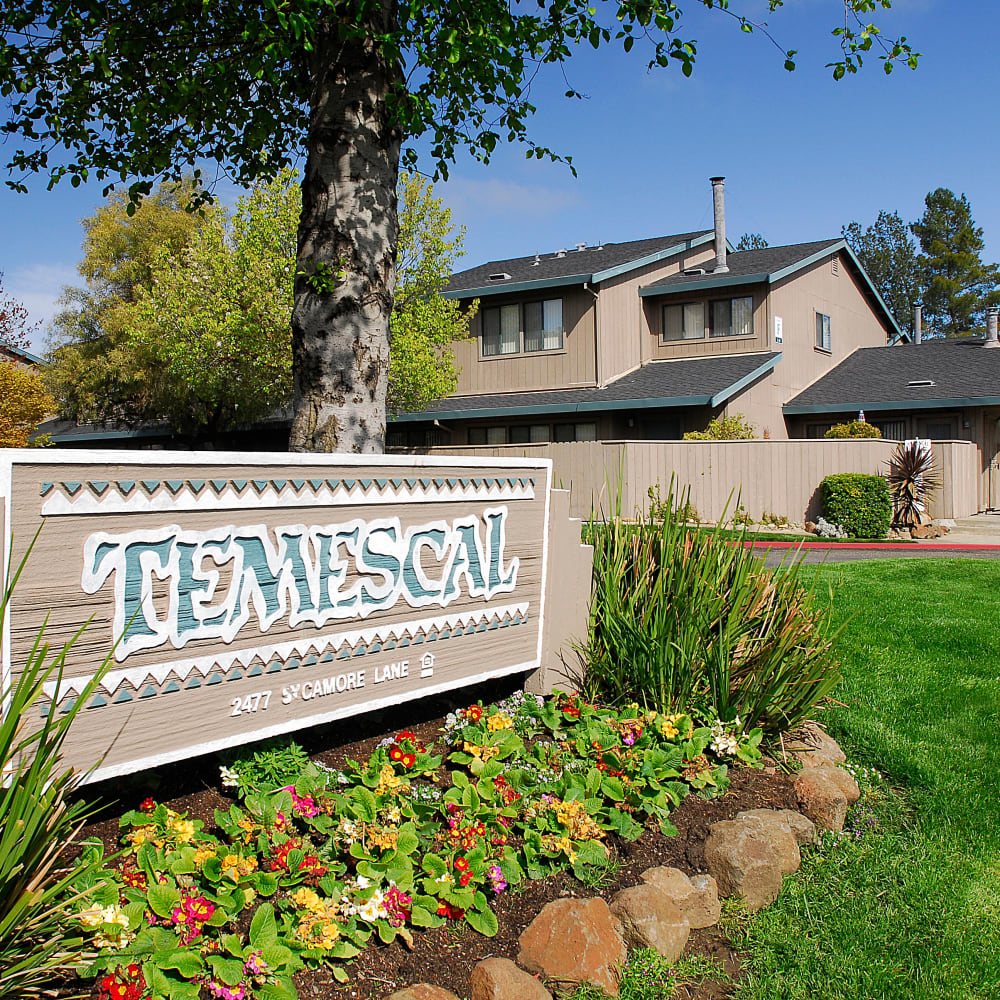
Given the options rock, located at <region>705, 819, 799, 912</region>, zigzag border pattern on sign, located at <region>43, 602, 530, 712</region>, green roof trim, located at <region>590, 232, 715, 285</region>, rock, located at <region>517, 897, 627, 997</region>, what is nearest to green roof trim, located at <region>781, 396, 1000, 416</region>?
green roof trim, located at <region>590, 232, 715, 285</region>

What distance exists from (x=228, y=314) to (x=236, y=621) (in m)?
21.9

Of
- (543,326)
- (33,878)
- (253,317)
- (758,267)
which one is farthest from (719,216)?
(33,878)

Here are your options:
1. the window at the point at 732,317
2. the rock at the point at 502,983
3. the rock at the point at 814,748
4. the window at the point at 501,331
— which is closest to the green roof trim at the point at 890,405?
the window at the point at 732,317

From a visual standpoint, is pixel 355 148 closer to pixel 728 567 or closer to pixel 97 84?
pixel 728 567

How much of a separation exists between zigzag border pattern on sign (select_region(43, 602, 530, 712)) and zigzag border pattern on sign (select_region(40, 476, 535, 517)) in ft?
1.97

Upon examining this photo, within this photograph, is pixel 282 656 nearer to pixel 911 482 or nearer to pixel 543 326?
pixel 911 482

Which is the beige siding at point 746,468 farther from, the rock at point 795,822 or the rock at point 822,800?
the rock at point 795,822

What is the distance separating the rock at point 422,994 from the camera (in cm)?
295

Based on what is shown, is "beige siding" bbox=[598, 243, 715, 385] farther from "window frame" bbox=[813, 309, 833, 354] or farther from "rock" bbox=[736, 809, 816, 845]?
"rock" bbox=[736, 809, 816, 845]

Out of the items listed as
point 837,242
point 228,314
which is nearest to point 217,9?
point 228,314

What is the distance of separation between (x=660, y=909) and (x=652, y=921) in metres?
0.07

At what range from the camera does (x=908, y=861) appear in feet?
14.1

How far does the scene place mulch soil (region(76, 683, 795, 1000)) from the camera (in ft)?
10.3

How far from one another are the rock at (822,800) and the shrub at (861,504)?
1694 centimetres
